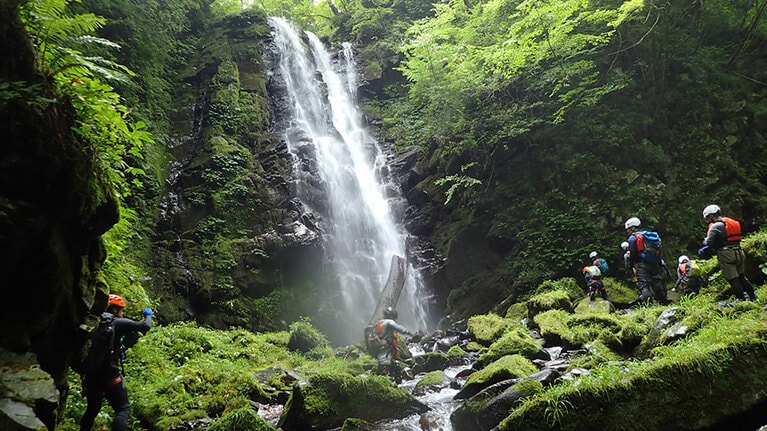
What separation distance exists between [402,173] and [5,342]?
16.6 metres

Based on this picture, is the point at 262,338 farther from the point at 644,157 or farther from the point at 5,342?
the point at 644,157

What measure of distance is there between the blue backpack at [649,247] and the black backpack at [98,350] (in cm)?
955

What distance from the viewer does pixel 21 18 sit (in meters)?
3.90

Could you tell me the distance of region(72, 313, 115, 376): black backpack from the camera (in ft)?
14.7

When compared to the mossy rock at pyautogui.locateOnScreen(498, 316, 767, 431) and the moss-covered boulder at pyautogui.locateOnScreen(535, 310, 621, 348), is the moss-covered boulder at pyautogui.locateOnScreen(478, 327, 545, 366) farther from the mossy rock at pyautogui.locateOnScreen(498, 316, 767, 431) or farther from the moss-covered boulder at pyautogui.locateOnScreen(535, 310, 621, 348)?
the mossy rock at pyautogui.locateOnScreen(498, 316, 767, 431)

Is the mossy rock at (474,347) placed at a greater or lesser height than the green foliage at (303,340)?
lesser

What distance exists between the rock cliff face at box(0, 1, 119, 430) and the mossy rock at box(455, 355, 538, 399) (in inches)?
193

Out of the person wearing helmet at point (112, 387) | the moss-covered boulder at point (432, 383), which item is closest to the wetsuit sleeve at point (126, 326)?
the person wearing helmet at point (112, 387)

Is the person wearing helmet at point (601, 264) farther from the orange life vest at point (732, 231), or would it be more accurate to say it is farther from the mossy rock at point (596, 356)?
the mossy rock at point (596, 356)

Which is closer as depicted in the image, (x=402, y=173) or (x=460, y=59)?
(x=460, y=59)

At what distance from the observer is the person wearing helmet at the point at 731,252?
610 cm

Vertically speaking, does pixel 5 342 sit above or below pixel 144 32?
below

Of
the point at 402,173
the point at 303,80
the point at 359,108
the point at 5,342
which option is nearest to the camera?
the point at 5,342

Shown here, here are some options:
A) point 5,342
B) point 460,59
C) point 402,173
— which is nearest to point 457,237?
point 402,173
